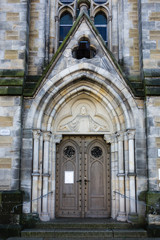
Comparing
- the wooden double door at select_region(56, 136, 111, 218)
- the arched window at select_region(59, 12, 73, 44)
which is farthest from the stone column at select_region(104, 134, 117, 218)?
the arched window at select_region(59, 12, 73, 44)

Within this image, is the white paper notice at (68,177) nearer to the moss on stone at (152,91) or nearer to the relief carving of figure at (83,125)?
the relief carving of figure at (83,125)

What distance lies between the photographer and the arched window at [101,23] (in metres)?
9.57

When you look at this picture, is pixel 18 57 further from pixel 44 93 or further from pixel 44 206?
pixel 44 206

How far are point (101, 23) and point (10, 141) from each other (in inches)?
190

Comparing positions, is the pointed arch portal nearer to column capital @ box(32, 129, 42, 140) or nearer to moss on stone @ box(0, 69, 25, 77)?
column capital @ box(32, 129, 42, 140)

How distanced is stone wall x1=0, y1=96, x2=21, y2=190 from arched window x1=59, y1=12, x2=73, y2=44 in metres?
2.88

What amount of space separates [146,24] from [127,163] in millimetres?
3952

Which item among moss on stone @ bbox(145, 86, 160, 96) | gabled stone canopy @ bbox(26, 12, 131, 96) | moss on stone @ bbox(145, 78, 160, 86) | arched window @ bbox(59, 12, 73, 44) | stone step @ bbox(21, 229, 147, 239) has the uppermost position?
arched window @ bbox(59, 12, 73, 44)

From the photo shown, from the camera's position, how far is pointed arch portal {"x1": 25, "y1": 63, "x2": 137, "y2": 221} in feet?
26.3

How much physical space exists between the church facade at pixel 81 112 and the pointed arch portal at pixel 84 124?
0.09 feet

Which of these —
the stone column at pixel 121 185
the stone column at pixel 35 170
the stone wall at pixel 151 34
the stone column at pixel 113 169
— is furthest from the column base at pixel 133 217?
the stone wall at pixel 151 34

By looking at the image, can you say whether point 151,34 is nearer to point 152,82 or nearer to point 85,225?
point 152,82

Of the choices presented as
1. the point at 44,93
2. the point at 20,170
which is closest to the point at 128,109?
the point at 44,93

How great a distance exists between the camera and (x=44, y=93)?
8297 mm
